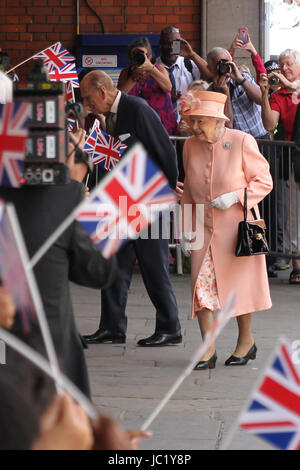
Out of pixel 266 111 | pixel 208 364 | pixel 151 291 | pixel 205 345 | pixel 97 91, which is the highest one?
pixel 266 111

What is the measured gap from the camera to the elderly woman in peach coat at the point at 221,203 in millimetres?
6348

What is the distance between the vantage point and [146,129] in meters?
A: 6.99

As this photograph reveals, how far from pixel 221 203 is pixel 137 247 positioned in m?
1.21

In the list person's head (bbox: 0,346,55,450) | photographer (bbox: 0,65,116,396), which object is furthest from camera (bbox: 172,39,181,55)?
person's head (bbox: 0,346,55,450)

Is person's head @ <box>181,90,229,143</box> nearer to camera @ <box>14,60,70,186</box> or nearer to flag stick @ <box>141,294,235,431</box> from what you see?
camera @ <box>14,60,70,186</box>

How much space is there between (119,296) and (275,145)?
317 cm

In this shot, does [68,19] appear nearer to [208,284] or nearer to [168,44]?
[168,44]

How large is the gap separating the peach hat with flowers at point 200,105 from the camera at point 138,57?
2776 millimetres

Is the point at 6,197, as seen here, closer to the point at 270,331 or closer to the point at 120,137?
the point at 120,137

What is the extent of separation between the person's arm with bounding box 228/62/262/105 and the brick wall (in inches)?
132

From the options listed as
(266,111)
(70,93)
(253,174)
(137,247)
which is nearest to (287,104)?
(266,111)

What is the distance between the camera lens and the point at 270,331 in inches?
299

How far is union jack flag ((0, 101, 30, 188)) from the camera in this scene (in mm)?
2850
